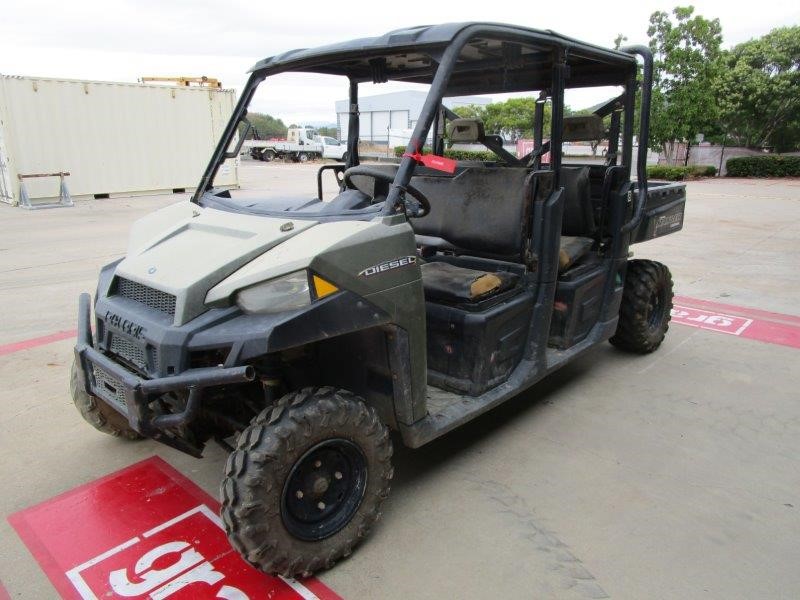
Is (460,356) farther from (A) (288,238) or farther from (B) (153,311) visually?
(B) (153,311)

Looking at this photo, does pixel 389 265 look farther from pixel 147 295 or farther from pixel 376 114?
pixel 376 114

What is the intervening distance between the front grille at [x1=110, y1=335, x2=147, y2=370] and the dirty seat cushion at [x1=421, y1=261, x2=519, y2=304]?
1.52 metres

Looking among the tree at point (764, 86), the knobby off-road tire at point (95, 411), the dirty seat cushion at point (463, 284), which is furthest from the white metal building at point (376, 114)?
the tree at point (764, 86)

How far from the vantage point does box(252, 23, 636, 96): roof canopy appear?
2.81 meters

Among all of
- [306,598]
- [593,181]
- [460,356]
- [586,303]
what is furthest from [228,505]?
[593,181]

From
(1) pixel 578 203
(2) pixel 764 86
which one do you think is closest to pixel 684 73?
(2) pixel 764 86

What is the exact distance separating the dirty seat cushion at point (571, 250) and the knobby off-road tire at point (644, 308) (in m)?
0.74

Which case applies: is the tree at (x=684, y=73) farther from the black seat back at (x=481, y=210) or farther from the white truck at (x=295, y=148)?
the black seat back at (x=481, y=210)

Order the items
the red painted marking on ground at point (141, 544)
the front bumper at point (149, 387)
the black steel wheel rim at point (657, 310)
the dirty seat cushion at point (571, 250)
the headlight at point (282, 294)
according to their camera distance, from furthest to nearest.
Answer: the black steel wheel rim at point (657, 310), the dirty seat cushion at point (571, 250), the red painted marking on ground at point (141, 544), the headlight at point (282, 294), the front bumper at point (149, 387)

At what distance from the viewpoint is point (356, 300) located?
2.44 meters

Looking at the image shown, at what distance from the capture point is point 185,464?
3344 millimetres

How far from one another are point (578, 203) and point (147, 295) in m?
2.89

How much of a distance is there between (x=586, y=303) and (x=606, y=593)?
2.09 m

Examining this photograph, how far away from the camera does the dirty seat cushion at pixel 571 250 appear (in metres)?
3.90
